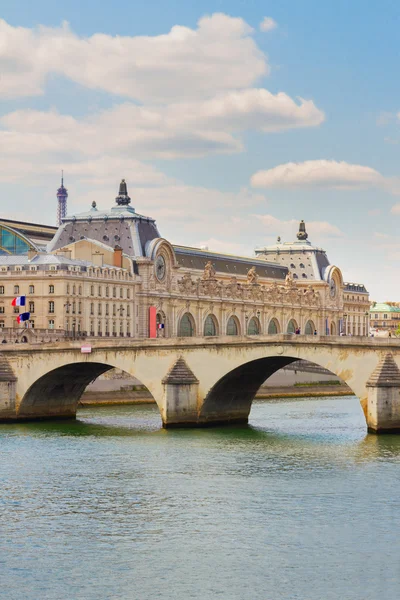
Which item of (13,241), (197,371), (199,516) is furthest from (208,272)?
(199,516)

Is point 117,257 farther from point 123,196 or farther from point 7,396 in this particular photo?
point 7,396

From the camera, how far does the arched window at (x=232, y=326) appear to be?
191 meters

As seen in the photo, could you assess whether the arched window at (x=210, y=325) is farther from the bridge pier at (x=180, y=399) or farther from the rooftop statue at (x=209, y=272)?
the bridge pier at (x=180, y=399)

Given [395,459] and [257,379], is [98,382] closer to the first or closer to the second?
[257,379]

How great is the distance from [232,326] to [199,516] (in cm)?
14033

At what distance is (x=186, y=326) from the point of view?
180 m

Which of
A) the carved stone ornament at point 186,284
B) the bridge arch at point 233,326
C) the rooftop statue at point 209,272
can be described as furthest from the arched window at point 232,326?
the carved stone ornament at point 186,284

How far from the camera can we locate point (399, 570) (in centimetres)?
4366

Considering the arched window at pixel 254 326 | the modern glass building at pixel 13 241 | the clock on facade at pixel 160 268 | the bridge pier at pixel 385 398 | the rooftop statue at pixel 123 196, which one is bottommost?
the bridge pier at pixel 385 398

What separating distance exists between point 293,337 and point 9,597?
3992 centimetres

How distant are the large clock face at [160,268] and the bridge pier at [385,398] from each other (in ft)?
315

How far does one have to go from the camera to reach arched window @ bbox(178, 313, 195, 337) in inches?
7026

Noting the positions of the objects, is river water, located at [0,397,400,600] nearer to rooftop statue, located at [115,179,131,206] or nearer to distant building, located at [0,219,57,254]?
distant building, located at [0,219,57,254]

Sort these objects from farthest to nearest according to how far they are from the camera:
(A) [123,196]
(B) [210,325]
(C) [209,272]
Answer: (C) [209,272], (B) [210,325], (A) [123,196]
